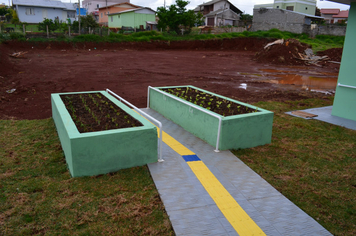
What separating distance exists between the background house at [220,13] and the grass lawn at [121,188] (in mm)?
54614

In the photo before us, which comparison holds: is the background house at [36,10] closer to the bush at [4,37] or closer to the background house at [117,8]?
the background house at [117,8]

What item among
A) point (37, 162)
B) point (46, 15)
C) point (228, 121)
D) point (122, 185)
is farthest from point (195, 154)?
point (46, 15)

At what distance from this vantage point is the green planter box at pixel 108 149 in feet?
15.5

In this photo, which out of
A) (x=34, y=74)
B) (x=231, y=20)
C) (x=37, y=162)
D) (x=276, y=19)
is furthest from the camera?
(x=231, y=20)

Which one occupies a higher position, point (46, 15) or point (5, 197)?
point (46, 15)

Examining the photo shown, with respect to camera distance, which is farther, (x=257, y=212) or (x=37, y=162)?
(x=37, y=162)

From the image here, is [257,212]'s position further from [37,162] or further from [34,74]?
[34,74]

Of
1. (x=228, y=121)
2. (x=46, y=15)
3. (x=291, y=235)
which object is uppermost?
(x=46, y=15)

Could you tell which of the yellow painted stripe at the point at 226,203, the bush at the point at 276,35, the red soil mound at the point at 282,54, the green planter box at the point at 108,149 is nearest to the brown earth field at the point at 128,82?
the red soil mound at the point at 282,54

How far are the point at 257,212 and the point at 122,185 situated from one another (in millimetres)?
2199

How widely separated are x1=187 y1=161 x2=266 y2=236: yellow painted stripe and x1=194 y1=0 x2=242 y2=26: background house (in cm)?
5580

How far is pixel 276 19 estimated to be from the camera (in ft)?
153

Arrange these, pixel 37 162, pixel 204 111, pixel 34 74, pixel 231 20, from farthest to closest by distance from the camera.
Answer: pixel 231 20
pixel 34 74
pixel 204 111
pixel 37 162

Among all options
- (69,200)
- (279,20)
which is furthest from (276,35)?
(69,200)
